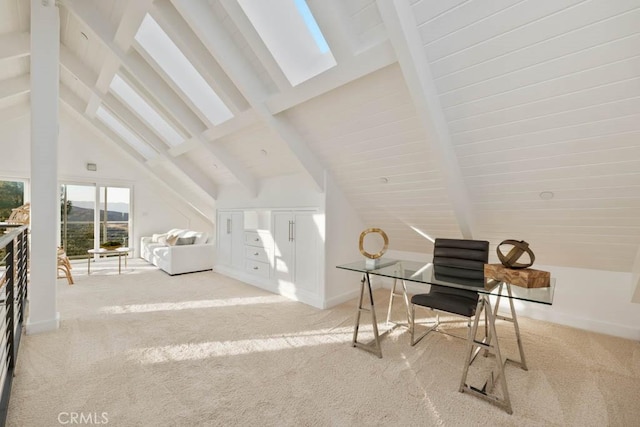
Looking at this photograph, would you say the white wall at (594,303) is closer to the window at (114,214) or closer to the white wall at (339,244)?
the white wall at (339,244)

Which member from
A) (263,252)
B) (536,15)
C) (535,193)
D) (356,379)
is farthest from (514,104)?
(263,252)

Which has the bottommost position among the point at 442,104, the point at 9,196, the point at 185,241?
the point at 185,241

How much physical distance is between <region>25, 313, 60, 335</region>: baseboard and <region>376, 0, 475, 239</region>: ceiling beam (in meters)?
3.87

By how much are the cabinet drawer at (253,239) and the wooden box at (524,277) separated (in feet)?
11.0

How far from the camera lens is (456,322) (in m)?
3.21

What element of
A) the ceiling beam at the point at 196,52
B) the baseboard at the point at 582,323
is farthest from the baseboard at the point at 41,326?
the baseboard at the point at 582,323

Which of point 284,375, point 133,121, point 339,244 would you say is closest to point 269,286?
point 339,244

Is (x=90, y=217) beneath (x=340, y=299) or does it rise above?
above

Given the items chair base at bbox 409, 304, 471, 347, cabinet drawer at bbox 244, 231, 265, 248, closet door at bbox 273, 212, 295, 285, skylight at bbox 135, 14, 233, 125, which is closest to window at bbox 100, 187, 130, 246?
cabinet drawer at bbox 244, 231, 265, 248

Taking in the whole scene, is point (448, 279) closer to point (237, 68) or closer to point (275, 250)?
point (237, 68)

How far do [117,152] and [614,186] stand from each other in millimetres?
8627

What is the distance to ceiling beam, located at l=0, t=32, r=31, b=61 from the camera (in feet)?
11.7

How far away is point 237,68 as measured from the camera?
8.79 ft

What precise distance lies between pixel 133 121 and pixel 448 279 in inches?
208
